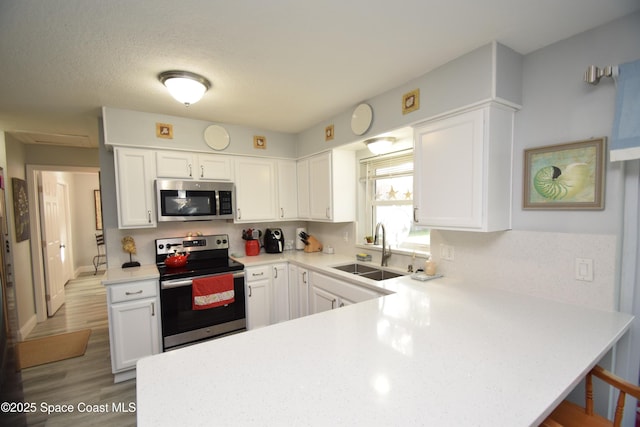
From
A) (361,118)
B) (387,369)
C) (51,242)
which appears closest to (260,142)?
(361,118)

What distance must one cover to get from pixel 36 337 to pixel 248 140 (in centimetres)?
331

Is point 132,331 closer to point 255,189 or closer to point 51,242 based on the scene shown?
point 255,189

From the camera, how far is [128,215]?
2.55 metres

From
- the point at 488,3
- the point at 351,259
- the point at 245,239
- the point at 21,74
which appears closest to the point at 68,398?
the point at 245,239

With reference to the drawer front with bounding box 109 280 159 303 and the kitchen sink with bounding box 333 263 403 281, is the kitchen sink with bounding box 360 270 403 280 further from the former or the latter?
the drawer front with bounding box 109 280 159 303

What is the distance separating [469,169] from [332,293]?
4.76ft

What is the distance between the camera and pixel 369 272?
269 centimetres

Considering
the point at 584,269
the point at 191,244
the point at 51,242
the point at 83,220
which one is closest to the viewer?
the point at 584,269

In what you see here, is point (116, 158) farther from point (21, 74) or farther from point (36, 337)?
point (36, 337)

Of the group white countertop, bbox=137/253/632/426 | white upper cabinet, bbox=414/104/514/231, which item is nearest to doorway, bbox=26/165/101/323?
white countertop, bbox=137/253/632/426

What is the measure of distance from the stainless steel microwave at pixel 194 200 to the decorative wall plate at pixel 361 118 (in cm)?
144

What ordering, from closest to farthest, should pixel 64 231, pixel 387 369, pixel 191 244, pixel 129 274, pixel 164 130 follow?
pixel 387 369
pixel 129 274
pixel 164 130
pixel 191 244
pixel 64 231

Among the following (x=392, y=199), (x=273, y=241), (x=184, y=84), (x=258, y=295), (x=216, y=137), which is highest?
(x=184, y=84)

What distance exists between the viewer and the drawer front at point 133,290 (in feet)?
7.42
